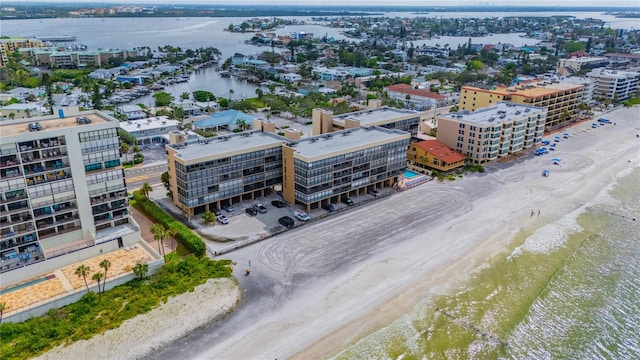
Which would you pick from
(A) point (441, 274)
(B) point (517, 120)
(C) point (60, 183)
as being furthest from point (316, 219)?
(B) point (517, 120)

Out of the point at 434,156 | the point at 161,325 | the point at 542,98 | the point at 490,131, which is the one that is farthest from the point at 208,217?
the point at 542,98

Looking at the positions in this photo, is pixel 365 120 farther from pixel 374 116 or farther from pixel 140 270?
pixel 140 270

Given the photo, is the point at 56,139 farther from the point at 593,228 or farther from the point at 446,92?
the point at 446,92

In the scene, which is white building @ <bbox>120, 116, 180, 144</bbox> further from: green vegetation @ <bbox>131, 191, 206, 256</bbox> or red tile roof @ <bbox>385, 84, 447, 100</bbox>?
red tile roof @ <bbox>385, 84, 447, 100</bbox>

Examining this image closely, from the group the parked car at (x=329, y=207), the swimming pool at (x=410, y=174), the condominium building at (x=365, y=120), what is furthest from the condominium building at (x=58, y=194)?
the swimming pool at (x=410, y=174)

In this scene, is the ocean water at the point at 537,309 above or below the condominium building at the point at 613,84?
below

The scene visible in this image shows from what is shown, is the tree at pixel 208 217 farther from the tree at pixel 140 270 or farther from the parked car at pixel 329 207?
the parked car at pixel 329 207
